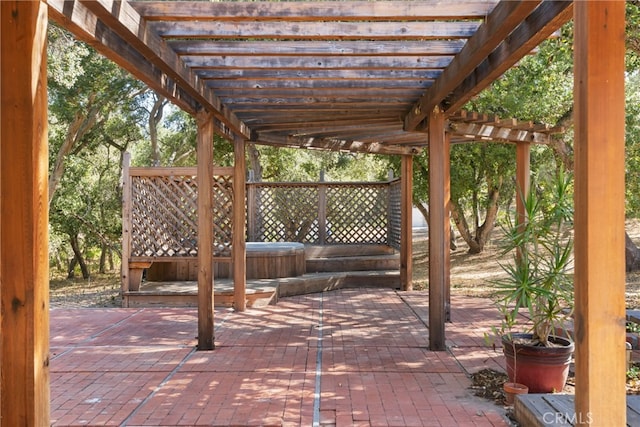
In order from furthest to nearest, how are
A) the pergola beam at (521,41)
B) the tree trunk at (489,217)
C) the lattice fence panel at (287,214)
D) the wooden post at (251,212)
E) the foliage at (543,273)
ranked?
the tree trunk at (489,217), the lattice fence panel at (287,214), the wooden post at (251,212), the foliage at (543,273), the pergola beam at (521,41)

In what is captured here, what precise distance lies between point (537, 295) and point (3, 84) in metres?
3.05

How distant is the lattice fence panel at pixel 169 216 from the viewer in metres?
7.11

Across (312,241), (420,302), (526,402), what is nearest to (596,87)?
(526,402)

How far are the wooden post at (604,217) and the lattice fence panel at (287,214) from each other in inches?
334

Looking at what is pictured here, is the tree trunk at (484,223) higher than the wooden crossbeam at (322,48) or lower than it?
lower

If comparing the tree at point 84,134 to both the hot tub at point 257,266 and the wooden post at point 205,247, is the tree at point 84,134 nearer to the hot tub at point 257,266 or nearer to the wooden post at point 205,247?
the hot tub at point 257,266

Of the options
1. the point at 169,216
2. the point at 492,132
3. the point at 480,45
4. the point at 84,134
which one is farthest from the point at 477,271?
the point at 84,134

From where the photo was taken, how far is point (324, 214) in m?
10.3

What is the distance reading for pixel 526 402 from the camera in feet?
9.65

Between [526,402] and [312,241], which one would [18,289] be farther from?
[312,241]

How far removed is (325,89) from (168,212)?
340cm

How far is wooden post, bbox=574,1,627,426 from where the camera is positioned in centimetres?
195

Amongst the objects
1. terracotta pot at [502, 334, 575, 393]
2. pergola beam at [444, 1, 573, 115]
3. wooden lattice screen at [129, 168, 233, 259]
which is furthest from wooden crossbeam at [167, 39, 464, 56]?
wooden lattice screen at [129, 168, 233, 259]

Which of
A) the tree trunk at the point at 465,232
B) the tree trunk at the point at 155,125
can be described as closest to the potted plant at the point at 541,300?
the tree trunk at the point at 465,232
